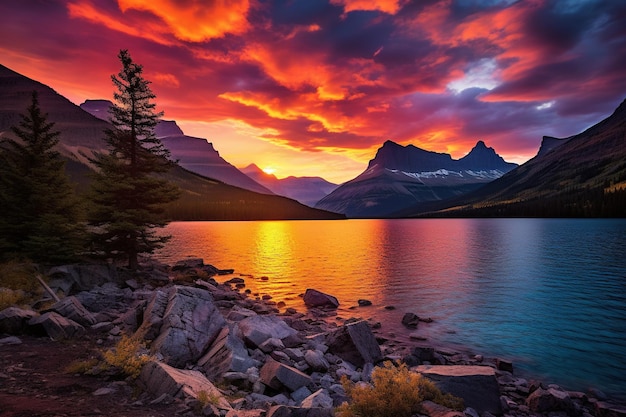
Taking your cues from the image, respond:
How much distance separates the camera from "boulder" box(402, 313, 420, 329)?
92.7 feet

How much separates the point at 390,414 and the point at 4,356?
14.5 m

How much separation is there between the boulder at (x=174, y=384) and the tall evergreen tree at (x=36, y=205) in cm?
2184

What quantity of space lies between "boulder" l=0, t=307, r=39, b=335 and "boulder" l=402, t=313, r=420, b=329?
24.9 meters

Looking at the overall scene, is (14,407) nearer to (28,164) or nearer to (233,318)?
(233,318)

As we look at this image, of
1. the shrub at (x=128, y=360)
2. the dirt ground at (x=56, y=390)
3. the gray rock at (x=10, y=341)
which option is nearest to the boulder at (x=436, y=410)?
the dirt ground at (x=56, y=390)

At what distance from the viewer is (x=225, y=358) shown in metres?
14.4

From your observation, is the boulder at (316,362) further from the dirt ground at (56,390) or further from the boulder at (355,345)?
the dirt ground at (56,390)

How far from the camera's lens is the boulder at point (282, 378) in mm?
12984

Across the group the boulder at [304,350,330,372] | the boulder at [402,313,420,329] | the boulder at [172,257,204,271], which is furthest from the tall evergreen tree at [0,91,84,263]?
the boulder at [402,313,420,329]

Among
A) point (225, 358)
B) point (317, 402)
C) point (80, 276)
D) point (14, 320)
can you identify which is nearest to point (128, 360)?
point (225, 358)

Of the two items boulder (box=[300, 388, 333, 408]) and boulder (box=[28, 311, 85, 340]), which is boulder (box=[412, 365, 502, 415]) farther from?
boulder (box=[28, 311, 85, 340])

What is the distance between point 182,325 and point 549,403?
662 inches

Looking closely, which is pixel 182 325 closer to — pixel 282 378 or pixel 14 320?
pixel 282 378

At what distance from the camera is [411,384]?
1084cm
